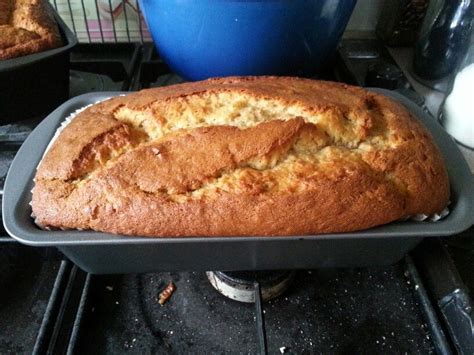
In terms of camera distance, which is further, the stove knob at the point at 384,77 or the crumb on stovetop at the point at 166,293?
the stove knob at the point at 384,77

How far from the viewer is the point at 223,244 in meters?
0.53

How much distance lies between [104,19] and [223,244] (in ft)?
2.76

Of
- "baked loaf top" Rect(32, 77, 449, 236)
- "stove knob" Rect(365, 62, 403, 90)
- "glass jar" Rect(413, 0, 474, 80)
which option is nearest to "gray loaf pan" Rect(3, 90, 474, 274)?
"baked loaf top" Rect(32, 77, 449, 236)

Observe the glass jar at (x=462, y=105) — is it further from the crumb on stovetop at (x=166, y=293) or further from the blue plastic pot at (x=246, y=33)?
the crumb on stovetop at (x=166, y=293)

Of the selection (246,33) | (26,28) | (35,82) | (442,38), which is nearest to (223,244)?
(246,33)

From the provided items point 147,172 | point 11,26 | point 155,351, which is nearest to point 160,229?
point 147,172

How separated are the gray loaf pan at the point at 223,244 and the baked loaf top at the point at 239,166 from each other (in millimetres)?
15

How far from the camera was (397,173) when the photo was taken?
58 centimetres

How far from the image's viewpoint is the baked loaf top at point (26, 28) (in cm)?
75

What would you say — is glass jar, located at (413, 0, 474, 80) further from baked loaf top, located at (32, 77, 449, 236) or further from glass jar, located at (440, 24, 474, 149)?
baked loaf top, located at (32, 77, 449, 236)

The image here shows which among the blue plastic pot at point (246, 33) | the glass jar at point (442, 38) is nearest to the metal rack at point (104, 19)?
the blue plastic pot at point (246, 33)

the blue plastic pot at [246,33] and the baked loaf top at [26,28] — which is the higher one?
the blue plastic pot at [246,33]

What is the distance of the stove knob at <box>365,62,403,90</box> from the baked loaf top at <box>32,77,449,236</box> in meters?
0.25

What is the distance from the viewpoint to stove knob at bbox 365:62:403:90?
903 mm
